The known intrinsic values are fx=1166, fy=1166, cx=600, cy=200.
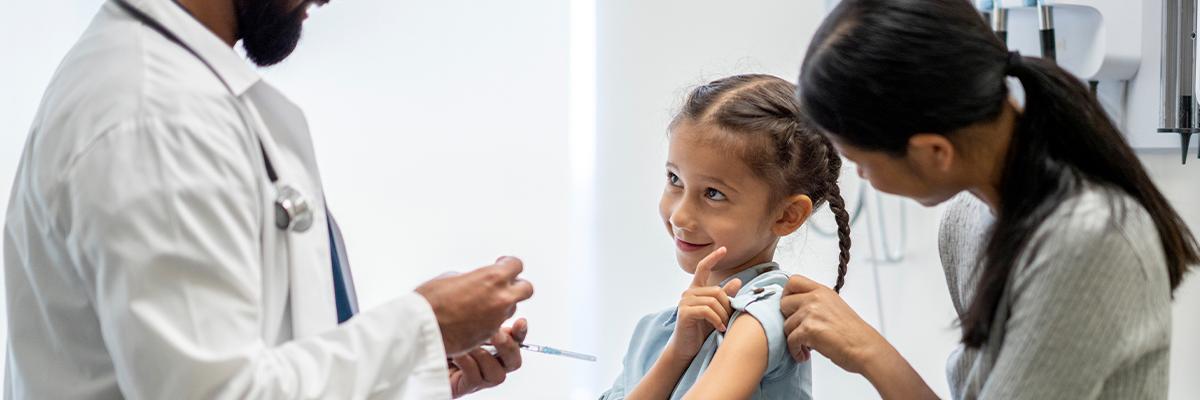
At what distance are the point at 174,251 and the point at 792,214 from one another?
741 millimetres

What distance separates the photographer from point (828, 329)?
1180mm

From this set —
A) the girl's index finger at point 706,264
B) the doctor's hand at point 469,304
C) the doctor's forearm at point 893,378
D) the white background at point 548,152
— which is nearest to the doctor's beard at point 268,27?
the doctor's hand at point 469,304

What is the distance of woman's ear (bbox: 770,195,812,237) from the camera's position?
1.36m

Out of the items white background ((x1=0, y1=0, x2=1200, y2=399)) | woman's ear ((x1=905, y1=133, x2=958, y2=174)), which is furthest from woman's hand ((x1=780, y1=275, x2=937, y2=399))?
white background ((x1=0, y1=0, x2=1200, y2=399))

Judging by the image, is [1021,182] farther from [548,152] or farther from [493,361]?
[548,152]

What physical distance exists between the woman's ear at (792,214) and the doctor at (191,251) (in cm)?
40

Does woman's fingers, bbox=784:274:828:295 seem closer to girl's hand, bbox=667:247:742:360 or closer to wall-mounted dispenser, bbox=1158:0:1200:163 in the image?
girl's hand, bbox=667:247:742:360

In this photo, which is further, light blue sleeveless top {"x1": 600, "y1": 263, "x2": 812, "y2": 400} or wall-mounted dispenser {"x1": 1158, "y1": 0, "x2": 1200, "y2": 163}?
wall-mounted dispenser {"x1": 1158, "y1": 0, "x2": 1200, "y2": 163}

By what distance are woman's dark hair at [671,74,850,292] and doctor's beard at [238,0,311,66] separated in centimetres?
49

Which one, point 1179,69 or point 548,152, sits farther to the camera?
point 548,152

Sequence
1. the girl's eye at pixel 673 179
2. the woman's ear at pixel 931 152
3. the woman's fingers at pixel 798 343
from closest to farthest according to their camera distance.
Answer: the woman's ear at pixel 931 152 < the woman's fingers at pixel 798 343 < the girl's eye at pixel 673 179

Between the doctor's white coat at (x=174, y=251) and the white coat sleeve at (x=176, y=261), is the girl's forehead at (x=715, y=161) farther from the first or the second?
the white coat sleeve at (x=176, y=261)

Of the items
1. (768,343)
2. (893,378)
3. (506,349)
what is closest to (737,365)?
(768,343)

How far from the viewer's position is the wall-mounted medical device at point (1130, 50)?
5.17ft
